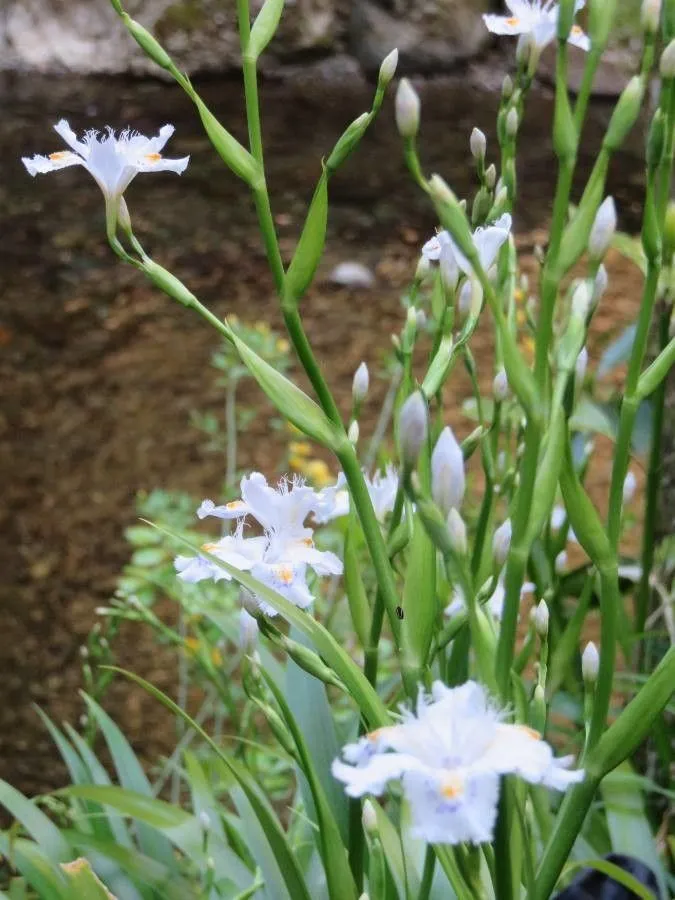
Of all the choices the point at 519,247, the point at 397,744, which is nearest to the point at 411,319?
the point at 397,744

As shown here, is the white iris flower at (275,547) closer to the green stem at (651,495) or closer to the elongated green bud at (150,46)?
the elongated green bud at (150,46)

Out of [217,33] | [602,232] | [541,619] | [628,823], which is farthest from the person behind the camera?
[217,33]

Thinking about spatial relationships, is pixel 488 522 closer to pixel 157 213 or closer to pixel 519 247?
pixel 519 247

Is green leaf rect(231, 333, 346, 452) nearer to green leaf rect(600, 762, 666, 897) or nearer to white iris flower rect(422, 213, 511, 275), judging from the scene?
white iris flower rect(422, 213, 511, 275)

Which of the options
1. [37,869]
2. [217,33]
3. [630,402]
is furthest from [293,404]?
[217,33]

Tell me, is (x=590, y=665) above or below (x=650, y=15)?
below

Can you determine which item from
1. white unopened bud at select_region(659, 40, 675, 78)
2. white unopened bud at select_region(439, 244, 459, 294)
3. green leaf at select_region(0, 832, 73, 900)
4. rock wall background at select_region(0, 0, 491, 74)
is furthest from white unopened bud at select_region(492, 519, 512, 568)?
rock wall background at select_region(0, 0, 491, 74)

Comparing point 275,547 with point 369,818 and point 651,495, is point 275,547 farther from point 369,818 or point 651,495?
point 651,495
